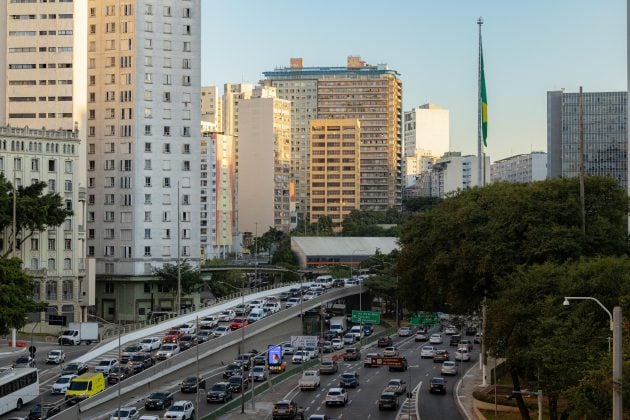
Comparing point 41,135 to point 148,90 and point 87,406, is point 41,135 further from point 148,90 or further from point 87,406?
point 87,406

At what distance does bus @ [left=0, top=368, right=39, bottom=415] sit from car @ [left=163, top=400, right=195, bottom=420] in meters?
9.90

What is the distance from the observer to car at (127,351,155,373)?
3270 inches

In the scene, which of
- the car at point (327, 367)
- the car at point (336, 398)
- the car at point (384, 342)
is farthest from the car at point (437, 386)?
the car at point (384, 342)

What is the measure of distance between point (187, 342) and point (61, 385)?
22.8 meters

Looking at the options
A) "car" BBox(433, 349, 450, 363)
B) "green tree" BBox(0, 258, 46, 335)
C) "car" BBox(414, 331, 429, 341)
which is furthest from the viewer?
"car" BBox(414, 331, 429, 341)

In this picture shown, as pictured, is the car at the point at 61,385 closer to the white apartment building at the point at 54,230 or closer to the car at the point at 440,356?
the car at the point at 440,356

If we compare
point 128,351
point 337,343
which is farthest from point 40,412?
point 337,343

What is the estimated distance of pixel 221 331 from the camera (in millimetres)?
102438

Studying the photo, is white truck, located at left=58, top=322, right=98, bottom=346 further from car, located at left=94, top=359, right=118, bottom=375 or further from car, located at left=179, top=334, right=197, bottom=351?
car, located at left=94, top=359, right=118, bottom=375

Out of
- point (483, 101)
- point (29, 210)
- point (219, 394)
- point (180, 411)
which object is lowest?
point (219, 394)

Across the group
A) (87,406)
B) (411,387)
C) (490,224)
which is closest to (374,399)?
(411,387)

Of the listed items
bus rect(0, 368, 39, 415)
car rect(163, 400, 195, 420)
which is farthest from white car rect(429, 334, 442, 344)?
bus rect(0, 368, 39, 415)

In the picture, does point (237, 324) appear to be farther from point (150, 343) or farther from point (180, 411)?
point (180, 411)

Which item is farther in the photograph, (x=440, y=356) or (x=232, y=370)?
(x=440, y=356)
